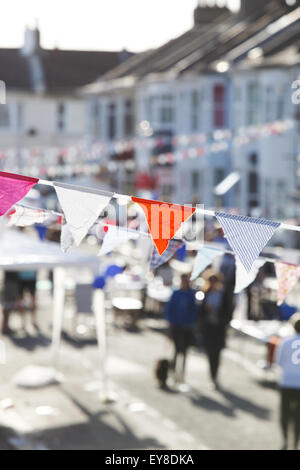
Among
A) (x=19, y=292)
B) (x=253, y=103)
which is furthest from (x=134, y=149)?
(x=19, y=292)

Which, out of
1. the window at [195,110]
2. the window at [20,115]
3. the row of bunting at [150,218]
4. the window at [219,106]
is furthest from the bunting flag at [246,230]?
the window at [20,115]

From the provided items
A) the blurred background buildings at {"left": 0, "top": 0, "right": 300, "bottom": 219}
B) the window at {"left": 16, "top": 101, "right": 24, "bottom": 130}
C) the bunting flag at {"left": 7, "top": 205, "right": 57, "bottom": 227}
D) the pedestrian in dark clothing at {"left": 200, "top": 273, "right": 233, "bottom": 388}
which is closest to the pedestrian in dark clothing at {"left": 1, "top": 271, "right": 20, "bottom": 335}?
the pedestrian in dark clothing at {"left": 200, "top": 273, "right": 233, "bottom": 388}

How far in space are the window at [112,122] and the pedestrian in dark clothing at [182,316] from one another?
118ft

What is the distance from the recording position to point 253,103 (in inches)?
1228

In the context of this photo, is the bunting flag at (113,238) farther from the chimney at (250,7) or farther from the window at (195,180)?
the chimney at (250,7)

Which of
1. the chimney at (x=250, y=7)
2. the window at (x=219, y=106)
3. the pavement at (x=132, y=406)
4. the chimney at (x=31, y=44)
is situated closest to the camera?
the pavement at (x=132, y=406)

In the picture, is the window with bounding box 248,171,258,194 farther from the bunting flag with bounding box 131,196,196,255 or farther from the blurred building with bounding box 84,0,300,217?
the bunting flag with bounding box 131,196,196,255

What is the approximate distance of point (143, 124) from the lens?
42.0 metres

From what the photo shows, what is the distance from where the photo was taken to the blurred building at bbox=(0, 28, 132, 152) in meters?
56.0

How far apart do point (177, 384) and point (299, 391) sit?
381cm

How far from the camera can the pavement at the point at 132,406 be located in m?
10.4

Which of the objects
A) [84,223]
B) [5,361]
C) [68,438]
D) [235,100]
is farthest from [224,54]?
[84,223]
